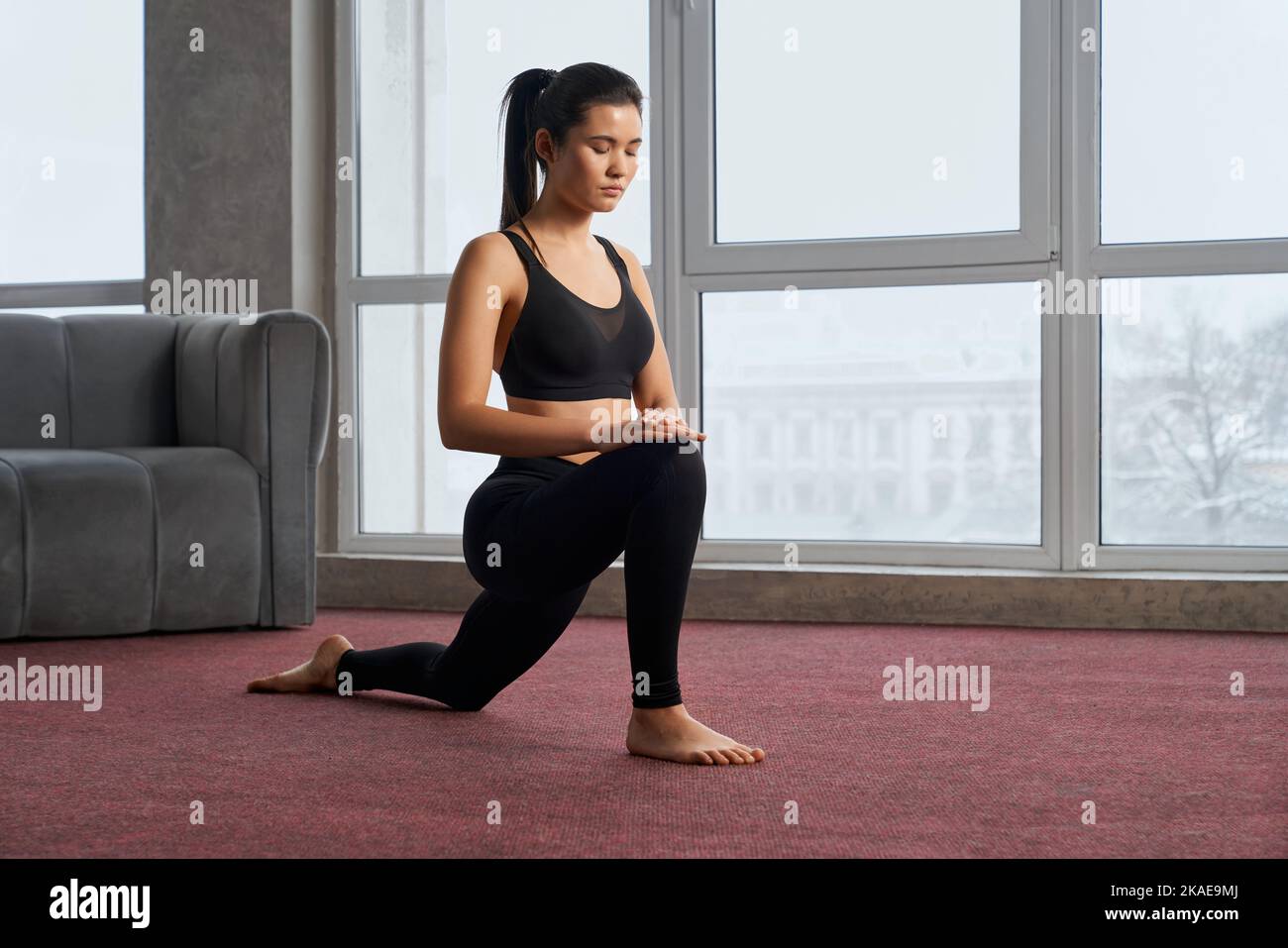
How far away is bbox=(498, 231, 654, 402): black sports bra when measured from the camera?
1.89 metres

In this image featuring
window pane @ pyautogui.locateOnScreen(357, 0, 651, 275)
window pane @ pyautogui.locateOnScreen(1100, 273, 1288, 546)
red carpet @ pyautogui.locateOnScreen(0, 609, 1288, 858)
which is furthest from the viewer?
window pane @ pyautogui.locateOnScreen(357, 0, 651, 275)

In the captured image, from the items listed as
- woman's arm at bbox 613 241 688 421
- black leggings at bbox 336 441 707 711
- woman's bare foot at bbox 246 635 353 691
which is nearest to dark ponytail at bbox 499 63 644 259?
woman's arm at bbox 613 241 688 421

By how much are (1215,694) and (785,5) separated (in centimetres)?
226

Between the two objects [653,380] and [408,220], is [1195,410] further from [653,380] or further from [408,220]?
[408,220]

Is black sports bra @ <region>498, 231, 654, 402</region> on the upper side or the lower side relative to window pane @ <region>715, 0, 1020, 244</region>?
lower

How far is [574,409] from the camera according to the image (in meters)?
1.91

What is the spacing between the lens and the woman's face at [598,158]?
1850mm

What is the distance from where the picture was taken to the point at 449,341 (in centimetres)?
184

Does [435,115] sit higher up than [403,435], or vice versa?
[435,115]

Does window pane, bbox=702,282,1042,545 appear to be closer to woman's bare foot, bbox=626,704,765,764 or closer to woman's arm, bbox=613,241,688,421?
woman's arm, bbox=613,241,688,421

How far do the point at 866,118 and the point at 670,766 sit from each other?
2390 mm

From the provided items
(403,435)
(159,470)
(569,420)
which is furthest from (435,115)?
(569,420)

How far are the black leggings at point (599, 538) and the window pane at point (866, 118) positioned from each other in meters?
2.00

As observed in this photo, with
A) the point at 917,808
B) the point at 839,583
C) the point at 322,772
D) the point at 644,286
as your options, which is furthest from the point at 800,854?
the point at 839,583
